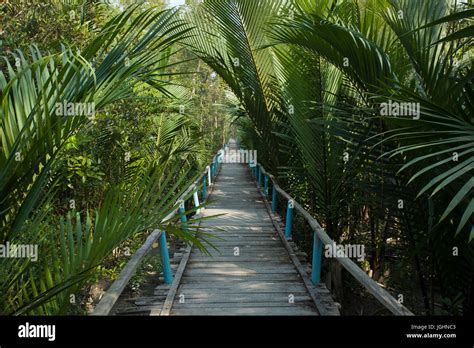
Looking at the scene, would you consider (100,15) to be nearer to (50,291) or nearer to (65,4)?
(65,4)

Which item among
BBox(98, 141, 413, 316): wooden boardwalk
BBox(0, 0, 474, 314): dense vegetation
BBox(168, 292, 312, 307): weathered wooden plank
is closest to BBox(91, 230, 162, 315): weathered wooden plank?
BBox(98, 141, 413, 316): wooden boardwalk

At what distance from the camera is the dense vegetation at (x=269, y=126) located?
153cm

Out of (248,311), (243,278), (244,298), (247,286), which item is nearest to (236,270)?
Answer: (243,278)

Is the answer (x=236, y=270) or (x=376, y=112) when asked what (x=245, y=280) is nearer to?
(x=236, y=270)

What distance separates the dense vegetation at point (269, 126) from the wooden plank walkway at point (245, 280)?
1.77 ft

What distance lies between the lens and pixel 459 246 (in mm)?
2070

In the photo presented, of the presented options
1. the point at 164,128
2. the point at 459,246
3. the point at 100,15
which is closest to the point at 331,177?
the point at 459,246

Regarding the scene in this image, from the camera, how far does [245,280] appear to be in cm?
383

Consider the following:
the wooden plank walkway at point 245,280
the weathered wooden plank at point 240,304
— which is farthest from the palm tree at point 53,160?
the weathered wooden plank at point 240,304

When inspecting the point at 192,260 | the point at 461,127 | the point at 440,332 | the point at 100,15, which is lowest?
the point at 192,260

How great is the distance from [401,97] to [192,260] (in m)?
3.13

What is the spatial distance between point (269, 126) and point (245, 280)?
8.38 ft

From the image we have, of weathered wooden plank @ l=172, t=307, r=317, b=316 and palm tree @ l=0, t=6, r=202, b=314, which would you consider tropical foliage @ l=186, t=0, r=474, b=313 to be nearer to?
weathered wooden plank @ l=172, t=307, r=317, b=316

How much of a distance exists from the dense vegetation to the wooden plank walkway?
538 millimetres
